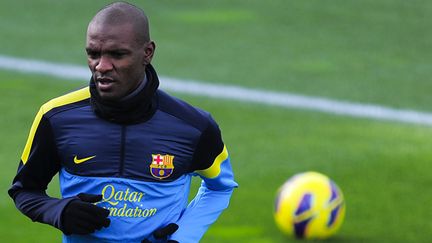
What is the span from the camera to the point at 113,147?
6.02 meters

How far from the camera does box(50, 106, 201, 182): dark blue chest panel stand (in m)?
5.99

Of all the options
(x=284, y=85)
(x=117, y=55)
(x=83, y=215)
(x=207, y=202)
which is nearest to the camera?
(x=83, y=215)

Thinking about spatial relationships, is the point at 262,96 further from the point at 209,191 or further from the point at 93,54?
the point at 93,54

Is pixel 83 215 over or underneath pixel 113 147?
underneath

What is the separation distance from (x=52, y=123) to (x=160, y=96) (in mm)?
549

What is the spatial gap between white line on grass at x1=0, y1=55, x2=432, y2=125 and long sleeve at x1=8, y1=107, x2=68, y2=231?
24.3ft

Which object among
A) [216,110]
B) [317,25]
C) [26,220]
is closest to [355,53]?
[317,25]

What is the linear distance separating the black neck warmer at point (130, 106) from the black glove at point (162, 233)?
527 millimetres

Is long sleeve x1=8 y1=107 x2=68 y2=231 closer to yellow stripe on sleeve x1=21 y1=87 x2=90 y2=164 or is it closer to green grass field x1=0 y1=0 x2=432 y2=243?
yellow stripe on sleeve x1=21 y1=87 x2=90 y2=164

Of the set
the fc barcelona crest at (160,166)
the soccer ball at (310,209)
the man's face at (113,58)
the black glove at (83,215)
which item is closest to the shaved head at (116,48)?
the man's face at (113,58)

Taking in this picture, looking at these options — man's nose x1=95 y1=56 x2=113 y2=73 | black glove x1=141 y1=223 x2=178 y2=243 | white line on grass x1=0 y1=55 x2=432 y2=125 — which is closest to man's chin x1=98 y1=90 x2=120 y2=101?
man's nose x1=95 y1=56 x2=113 y2=73

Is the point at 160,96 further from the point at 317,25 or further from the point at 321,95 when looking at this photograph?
the point at 317,25

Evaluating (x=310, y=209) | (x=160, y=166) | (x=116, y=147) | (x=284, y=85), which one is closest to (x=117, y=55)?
(x=116, y=147)

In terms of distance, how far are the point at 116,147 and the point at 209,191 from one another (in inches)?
28.9
